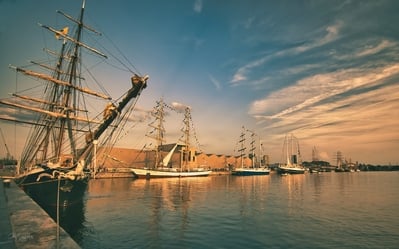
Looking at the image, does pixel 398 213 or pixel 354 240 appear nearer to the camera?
pixel 354 240

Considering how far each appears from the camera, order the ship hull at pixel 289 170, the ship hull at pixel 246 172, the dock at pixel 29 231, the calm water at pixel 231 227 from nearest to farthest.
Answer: the dock at pixel 29 231, the calm water at pixel 231 227, the ship hull at pixel 246 172, the ship hull at pixel 289 170

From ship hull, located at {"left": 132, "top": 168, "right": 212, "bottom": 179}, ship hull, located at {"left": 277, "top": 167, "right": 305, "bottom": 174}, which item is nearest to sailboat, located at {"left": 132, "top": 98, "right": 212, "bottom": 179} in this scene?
ship hull, located at {"left": 132, "top": 168, "right": 212, "bottom": 179}

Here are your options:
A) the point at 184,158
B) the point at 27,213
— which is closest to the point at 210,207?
the point at 27,213

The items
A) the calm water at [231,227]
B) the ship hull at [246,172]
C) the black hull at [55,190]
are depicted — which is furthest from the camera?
the ship hull at [246,172]

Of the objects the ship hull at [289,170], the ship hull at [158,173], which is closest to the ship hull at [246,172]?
the ship hull at [289,170]

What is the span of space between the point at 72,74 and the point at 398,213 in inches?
1796

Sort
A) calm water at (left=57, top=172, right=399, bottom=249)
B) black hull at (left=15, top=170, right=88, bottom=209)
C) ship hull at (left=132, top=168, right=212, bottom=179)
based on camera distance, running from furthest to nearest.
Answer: ship hull at (left=132, top=168, right=212, bottom=179) → black hull at (left=15, top=170, right=88, bottom=209) → calm water at (left=57, top=172, right=399, bottom=249)

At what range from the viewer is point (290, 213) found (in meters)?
25.8

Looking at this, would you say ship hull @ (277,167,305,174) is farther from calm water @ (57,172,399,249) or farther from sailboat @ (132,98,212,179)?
calm water @ (57,172,399,249)

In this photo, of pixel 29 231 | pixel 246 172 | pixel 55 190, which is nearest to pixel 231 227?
pixel 29 231

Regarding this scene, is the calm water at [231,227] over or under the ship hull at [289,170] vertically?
over

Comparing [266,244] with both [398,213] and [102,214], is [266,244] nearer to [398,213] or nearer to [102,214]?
[102,214]

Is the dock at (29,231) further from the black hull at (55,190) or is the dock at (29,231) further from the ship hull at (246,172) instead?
the ship hull at (246,172)

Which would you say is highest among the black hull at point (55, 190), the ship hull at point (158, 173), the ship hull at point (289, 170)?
the black hull at point (55, 190)
